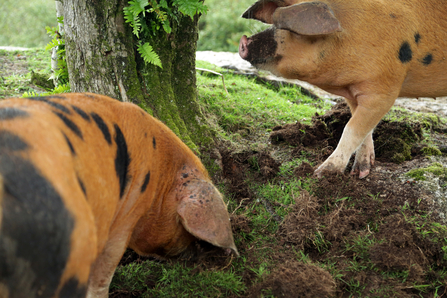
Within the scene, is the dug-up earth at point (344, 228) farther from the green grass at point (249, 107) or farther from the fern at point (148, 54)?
the fern at point (148, 54)

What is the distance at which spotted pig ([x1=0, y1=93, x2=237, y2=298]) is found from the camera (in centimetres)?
156

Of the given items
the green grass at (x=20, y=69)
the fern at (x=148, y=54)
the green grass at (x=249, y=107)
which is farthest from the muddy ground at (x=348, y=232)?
the green grass at (x=20, y=69)

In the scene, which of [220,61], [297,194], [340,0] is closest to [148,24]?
[340,0]

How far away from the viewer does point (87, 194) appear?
6.33 feet

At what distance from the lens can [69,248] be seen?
5.42ft

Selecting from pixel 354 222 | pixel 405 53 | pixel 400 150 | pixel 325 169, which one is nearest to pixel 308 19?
pixel 405 53

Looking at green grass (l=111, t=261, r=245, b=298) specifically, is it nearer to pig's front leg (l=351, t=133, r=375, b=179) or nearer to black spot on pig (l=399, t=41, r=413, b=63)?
pig's front leg (l=351, t=133, r=375, b=179)

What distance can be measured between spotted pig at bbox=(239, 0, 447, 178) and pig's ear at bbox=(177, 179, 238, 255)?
6.21 ft

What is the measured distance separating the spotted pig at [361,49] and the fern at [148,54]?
129cm

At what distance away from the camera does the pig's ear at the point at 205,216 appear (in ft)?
8.68

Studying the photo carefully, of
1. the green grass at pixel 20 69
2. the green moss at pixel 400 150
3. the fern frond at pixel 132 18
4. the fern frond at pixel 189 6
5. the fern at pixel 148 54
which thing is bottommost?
the green moss at pixel 400 150

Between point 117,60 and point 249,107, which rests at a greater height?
point 117,60

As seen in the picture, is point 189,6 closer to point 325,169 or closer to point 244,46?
point 244,46

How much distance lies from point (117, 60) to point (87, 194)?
2443 millimetres
